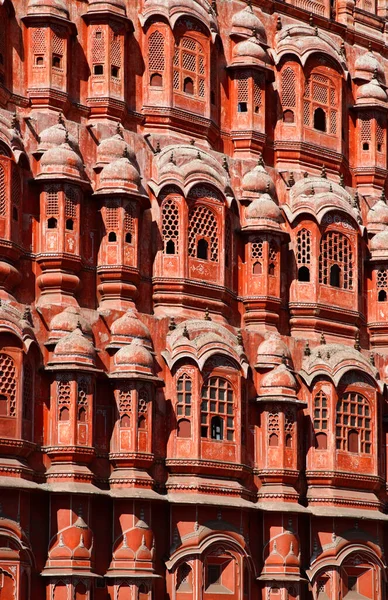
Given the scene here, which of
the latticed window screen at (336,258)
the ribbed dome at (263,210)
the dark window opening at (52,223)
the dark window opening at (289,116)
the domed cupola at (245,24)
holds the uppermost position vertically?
the domed cupola at (245,24)

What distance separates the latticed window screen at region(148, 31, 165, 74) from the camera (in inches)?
1519

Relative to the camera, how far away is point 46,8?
121 ft

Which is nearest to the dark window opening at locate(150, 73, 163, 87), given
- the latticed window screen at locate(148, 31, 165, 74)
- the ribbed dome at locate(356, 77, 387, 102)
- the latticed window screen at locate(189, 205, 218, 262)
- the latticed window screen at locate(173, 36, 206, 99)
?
the latticed window screen at locate(148, 31, 165, 74)

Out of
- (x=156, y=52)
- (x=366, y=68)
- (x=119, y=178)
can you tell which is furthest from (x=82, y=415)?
(x=366, y=68)

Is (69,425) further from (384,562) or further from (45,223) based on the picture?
(384,562)

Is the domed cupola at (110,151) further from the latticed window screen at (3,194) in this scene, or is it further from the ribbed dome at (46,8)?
the ribbed dome at (46,8)

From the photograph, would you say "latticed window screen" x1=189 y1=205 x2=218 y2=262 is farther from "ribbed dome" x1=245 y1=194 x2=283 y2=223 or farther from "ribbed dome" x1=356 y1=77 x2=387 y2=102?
"ribbed dome" x1=356 y1=77 x2=387 y2=102

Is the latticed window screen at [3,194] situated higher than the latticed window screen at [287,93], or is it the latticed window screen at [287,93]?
the latticed window screen at [287,93]

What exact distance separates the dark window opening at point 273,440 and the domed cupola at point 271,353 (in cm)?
158

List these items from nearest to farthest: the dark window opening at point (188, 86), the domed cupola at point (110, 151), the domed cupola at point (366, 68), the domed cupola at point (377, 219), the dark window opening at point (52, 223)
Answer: the dark window opening at point (52, 223)
the domed cupola at point (110, 151)
the dark window opening at point (188, 86)
the domed cupola at point (377, 219)
the domed cupola at point (366, 68)

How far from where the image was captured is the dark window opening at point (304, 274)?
3966cm

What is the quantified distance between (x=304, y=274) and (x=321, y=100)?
190 inches

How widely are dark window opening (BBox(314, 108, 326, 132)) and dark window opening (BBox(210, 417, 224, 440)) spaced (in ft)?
29.8

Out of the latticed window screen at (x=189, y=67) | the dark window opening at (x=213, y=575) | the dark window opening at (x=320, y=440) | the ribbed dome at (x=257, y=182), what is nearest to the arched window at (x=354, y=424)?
the dark window opening at (x=320, y=440)
